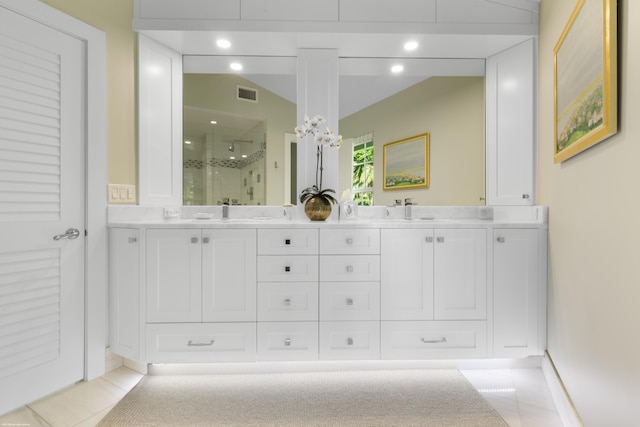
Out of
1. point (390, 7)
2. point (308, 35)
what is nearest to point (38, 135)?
point (308, 35)

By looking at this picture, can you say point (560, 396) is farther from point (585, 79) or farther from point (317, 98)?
point (317, 98)

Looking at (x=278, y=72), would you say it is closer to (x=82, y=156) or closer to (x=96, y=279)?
(x=82, y=156)

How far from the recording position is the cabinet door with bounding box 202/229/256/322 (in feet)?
5.82

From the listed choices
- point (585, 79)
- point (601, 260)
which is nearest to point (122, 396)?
point (601, 260)

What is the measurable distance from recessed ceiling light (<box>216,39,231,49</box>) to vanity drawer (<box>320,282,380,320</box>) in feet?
5.82

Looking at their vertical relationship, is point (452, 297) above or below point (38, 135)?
below

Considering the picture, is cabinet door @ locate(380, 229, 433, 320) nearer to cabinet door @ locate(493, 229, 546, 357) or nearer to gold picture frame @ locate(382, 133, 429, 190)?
cabinet door @ locate(493, 229, 546, 357)

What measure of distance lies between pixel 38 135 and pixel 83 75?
1.47ft

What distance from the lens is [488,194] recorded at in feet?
7.48

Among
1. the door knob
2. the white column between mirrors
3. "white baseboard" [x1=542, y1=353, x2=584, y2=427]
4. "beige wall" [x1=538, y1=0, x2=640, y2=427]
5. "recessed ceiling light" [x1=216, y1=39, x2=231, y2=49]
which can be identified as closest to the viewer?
"beige wall" [x1=538, y1=0, x2=640, y2=427]

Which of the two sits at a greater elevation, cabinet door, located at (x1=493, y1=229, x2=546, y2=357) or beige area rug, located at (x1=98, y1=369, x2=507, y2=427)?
cabinet door, located at (x1=493, y1=229, x2=546, y2=357)

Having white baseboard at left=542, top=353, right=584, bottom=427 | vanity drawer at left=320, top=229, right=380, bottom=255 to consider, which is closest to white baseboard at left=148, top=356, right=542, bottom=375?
white baseboard at left=542, top=353, right=584, bottom=427

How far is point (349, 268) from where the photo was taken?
5.93 feet

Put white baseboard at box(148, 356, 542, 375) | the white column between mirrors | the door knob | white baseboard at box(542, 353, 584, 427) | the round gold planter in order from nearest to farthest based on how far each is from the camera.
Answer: white baseboard at box(542, 353, 584, 427) → the door knob → white baseboard at box(148, 356, 542, 375) → the round gold planter → the white column between mirrors
